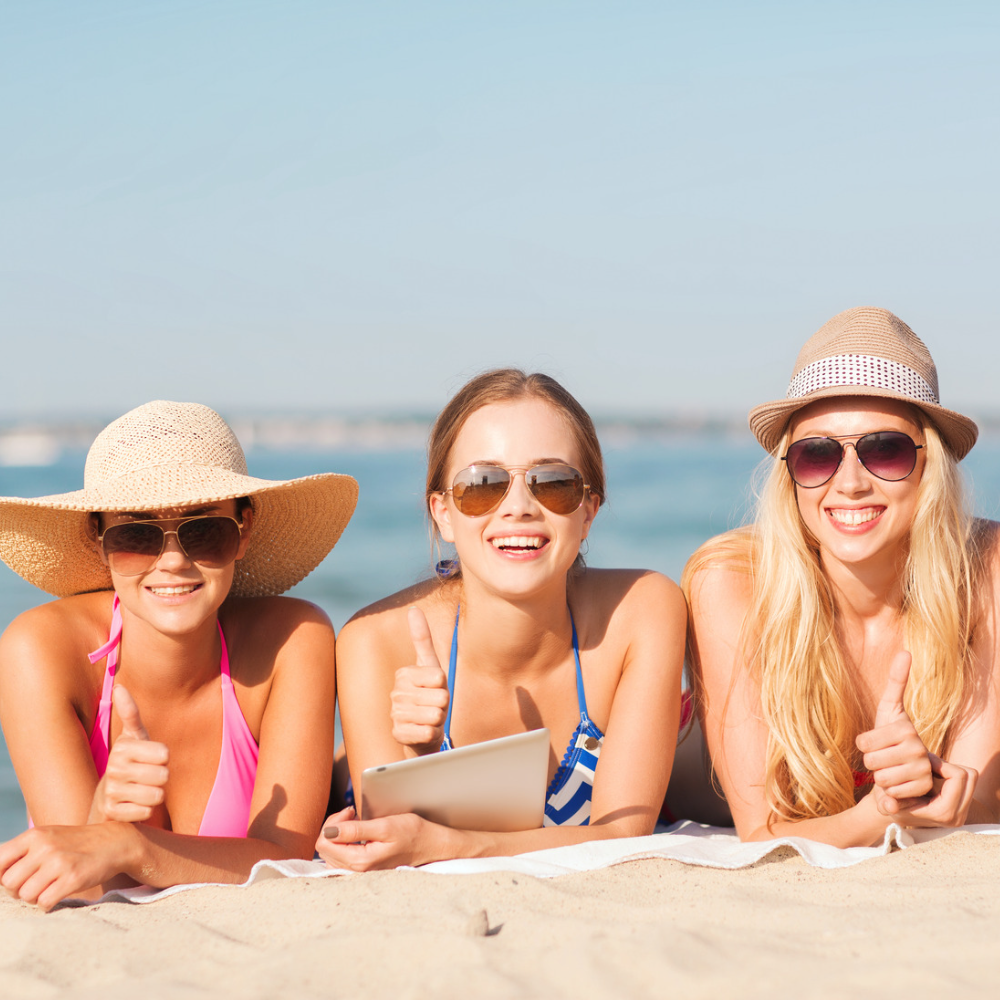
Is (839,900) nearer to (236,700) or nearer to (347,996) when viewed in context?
(347,996)

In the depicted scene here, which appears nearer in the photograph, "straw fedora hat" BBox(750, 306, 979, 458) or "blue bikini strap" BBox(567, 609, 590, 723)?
"straw fedora hat" BBox(750, 306, 979, 458)

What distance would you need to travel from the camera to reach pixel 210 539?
340 cm

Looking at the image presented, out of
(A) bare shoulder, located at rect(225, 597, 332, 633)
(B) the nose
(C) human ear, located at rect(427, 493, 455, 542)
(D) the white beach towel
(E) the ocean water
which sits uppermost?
(B) the nose

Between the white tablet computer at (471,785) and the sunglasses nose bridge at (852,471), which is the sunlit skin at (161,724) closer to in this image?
the white tablet computer at (471,785)

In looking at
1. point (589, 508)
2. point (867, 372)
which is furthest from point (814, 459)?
point (589, 508)

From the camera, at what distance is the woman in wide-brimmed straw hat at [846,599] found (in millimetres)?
3500

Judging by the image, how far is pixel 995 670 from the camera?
3.61 meters

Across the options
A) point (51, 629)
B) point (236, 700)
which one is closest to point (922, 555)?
point (236, 700)

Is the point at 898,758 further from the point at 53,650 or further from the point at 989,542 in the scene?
the point at 53,650

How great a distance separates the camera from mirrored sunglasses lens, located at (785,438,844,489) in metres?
3.50

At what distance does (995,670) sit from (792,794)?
2.74 feet

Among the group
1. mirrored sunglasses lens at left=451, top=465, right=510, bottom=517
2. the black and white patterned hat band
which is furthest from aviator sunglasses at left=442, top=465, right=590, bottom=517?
the black and white patterned hat band

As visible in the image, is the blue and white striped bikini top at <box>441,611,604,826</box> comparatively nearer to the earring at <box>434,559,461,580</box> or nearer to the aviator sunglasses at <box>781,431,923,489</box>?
the earring at <box>434,559,461,580</box>

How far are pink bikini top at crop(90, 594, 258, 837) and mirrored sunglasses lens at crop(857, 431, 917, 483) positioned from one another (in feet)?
7.64
